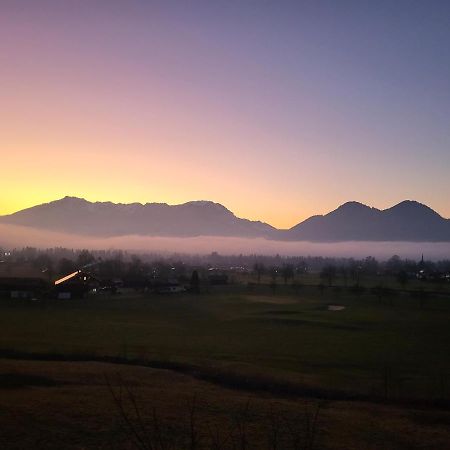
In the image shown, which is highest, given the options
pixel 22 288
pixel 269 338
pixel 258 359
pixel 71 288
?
pixel 22 288

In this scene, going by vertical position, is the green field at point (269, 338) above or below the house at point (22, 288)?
below

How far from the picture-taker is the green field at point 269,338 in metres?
28.9

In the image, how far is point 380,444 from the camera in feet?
59.4

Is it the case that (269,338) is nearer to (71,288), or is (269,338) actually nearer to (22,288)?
(71,288)

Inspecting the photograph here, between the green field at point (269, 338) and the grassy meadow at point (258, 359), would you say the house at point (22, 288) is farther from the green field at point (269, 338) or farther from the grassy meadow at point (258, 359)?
the grassy meadow at point (258, 359)

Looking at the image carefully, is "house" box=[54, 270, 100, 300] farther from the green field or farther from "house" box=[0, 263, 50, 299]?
the green field

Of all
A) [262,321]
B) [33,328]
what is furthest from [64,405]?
[262,321]

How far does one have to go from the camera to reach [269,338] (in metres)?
43.2

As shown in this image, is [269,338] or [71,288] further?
[71,288]

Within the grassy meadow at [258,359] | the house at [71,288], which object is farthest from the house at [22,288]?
the grassy meadow at [258,359]

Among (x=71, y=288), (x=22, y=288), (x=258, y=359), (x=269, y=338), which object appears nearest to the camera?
(x=258, y=359)

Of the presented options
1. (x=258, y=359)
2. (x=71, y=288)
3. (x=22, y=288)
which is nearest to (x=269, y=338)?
(x=258, y=359)

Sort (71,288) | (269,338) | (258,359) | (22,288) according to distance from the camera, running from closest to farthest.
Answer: (258,359)
(269,338)
(22,288)
(71,288)

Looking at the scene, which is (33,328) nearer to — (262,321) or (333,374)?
(262,321)
